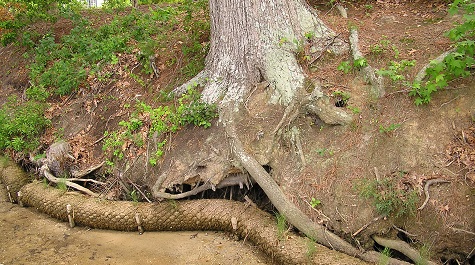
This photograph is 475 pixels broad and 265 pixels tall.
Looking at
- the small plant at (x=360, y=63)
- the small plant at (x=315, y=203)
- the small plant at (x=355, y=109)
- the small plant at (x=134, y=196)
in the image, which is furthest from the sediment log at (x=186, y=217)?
the small plant at (x=360, y=63)

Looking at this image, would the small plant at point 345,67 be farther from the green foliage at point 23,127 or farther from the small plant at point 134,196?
the green foliage at point 23,127

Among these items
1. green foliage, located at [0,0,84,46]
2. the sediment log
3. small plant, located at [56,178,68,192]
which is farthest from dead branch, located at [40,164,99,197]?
green foliage, located at [0,0,84,46]

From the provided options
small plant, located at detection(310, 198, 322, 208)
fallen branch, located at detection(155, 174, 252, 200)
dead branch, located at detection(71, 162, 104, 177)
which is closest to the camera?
small plant, located at detection(310, 198, 322, 208)

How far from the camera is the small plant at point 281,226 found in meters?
5.60

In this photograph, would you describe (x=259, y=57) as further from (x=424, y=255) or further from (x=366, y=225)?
(x=424, y=255)

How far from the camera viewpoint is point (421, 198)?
5277 mm

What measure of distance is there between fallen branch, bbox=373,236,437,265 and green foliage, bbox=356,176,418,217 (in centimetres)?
33

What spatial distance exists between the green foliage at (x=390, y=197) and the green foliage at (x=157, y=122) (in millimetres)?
2740

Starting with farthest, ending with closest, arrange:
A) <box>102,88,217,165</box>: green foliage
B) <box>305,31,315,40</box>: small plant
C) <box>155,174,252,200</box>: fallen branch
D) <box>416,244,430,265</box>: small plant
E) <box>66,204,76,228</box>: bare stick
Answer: <box>305,31,315,40</box>: small plant < <box>102,88,217,165</box>: green foliage < <box>66,204,76,228</box>: bare stick < <box>155,174,252,200</box>: fallen branch < <box>416,244,430,265</box>: small plant

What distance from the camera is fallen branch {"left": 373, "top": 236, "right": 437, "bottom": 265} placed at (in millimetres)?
4953

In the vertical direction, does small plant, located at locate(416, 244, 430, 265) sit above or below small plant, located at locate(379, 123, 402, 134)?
below

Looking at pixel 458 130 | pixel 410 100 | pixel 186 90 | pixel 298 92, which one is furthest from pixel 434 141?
pixel 186 90

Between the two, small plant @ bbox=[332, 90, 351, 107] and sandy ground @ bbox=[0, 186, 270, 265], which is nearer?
sandy ground @ bbox=[0, 186, 270, 265]

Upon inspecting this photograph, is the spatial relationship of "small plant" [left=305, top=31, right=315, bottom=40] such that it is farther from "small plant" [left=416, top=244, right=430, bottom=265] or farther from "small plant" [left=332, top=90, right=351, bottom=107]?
"small plant" [left=416, top=244, right=430, bottom=265]
